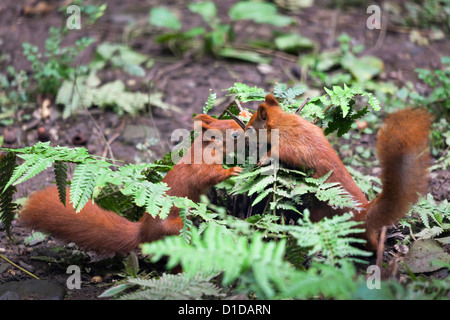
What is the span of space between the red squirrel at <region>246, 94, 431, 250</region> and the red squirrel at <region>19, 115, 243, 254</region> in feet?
1.32

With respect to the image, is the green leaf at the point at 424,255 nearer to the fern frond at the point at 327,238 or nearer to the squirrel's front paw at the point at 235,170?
the fern frond at the point at 327,238

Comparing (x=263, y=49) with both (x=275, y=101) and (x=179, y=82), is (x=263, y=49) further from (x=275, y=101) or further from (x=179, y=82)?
(x=275, y=101)

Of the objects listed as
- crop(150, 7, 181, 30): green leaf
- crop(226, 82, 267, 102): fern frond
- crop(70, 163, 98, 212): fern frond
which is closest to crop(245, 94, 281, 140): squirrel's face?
crop(226, 82, 267, 102): fern frond

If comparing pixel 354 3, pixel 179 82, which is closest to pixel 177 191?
pixel 179 82

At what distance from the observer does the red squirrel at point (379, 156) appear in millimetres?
2625

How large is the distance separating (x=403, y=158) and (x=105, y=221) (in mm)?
1877

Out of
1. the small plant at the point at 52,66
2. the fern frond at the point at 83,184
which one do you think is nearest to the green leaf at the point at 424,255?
the fern frond at the point at 83,184

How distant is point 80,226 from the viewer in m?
3.23

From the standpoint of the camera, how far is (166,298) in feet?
8.23

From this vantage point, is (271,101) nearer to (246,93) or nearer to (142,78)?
(246,93)

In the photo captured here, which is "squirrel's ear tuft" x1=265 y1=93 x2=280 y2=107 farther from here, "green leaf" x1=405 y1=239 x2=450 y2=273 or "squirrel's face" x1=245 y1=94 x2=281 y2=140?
"green leaf" x1=405 y1=239 x2=450 y2=273

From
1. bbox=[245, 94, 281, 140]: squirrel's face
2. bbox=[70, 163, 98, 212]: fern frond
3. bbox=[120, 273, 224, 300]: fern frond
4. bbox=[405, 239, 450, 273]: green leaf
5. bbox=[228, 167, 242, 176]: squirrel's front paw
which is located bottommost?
bbox=[405, 239, 450, 273]: green leaf

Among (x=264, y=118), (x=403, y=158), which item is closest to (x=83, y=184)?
(x=264, y=118)

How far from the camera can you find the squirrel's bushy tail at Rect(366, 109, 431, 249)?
261cm
